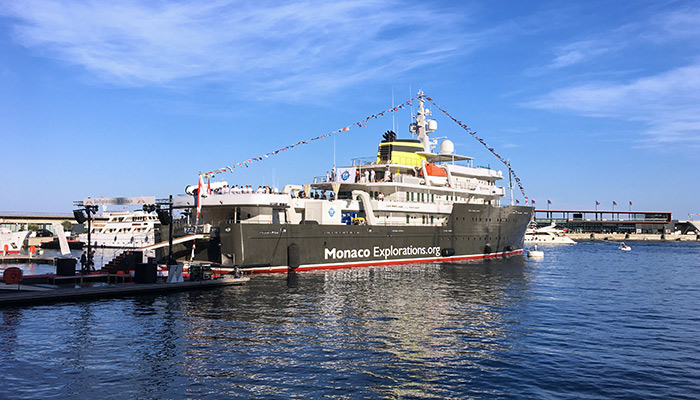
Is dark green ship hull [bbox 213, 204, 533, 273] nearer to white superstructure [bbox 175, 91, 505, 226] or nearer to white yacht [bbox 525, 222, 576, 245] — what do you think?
white superstructure [bbox 175, 91, 505, 226]

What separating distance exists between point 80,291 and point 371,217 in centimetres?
2174

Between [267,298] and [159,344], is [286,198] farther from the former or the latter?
[159,344]

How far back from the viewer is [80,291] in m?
23.8

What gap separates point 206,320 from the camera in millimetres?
19656

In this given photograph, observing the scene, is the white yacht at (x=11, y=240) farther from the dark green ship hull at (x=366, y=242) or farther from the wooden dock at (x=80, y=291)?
the wooden dock at (x=80, y=291)

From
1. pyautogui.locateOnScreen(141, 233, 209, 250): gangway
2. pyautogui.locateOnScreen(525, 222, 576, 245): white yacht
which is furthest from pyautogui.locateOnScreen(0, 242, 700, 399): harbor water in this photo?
pyautogui.locateOnScreen(525, 222, 576, 245): white yacht

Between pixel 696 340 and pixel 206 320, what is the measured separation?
16.9 metres

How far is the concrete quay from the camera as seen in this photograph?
447 ft

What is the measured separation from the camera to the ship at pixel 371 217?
1347 inches

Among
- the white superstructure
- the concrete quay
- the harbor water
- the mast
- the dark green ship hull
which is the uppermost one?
the mast

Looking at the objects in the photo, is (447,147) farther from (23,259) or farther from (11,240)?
(11,240)

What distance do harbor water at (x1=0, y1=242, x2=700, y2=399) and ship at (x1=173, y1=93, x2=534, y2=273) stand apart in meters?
6.29

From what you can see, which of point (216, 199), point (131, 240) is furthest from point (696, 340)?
point (131, 240)

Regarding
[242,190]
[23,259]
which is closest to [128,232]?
[23,259]
